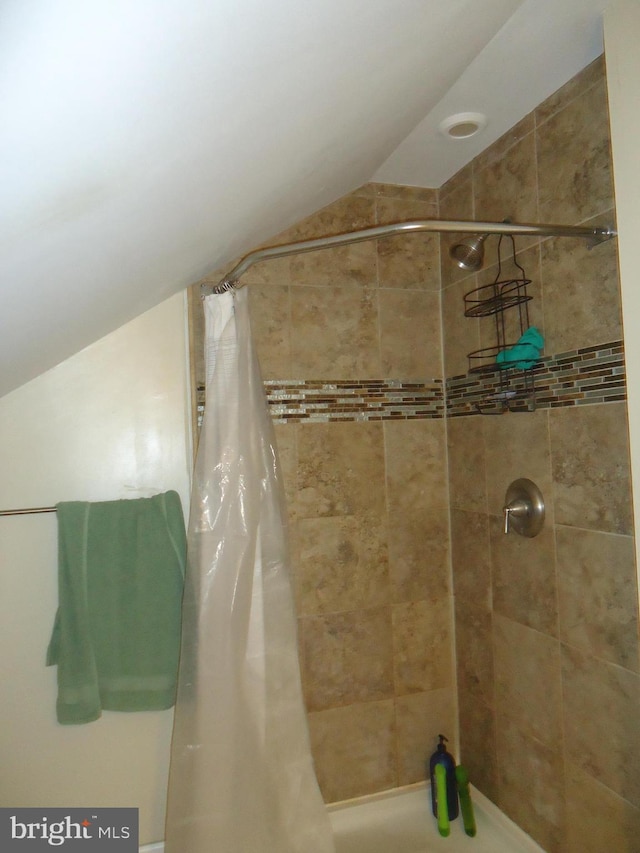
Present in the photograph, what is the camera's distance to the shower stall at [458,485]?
1.36m

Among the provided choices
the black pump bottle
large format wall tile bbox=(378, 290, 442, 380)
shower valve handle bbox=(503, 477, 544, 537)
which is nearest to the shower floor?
the black pump bottle

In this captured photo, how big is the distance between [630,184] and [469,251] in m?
0.59

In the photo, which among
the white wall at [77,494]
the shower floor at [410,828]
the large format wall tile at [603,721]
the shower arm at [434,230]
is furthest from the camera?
the shower floor at [410,828]

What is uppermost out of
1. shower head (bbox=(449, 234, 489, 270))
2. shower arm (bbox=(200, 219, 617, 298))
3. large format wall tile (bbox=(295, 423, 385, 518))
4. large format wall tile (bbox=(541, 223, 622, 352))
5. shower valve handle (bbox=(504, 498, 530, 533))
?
shower head (bbox=(449, 234, 489, 270))

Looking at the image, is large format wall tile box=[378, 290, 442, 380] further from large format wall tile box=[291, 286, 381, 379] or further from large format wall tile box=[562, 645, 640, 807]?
large format wall tile box=[562, 645, 640, 807]

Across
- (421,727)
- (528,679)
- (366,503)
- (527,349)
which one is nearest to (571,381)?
(527,349)

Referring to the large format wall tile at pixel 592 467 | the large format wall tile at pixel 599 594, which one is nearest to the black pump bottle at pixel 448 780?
the large format wall tile at pixel 599 594

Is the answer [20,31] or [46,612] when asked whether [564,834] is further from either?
[20,31]

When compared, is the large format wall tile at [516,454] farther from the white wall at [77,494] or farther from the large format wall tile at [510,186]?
the white wall at [77,494]

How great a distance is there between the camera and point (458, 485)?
1.93m

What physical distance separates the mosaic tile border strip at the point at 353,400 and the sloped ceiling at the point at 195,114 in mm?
489

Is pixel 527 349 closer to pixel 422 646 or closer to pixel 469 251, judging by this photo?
pixel 469 251

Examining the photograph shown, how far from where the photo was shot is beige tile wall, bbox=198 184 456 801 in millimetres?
1808

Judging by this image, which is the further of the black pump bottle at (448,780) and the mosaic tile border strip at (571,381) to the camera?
the black pump bottle at (448,780)
